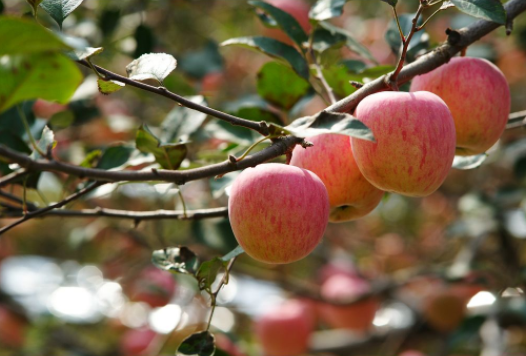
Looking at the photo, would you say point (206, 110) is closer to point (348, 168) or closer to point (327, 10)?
point (348, 168)

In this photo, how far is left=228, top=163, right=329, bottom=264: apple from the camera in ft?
2.46

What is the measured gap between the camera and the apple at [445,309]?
2.02 meters

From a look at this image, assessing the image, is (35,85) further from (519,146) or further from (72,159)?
(519,146)

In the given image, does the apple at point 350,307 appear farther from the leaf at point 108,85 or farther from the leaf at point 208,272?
the leaf at point 108,85

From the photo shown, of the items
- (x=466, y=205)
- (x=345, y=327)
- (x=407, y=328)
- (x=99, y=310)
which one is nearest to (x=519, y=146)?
(x=466, y=205)

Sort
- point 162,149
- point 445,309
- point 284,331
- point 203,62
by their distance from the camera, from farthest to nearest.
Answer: point 284,331 < point 445,309 < point 203,62 < point 162,149

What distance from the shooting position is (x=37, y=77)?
0.56 metres

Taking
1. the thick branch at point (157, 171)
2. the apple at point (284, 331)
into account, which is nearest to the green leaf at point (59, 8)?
the thick branch at point (157, 171)

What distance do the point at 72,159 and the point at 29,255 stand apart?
1577 millimetres

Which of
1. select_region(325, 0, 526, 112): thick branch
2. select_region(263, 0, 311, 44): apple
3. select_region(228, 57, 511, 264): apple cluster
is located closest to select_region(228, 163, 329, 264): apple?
select_region(228, 57, 511, 264): apple cluster

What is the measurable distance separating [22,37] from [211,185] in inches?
24.8

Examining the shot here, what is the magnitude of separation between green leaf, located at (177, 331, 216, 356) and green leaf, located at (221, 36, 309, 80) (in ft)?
1.65

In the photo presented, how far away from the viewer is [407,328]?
7.25 feet

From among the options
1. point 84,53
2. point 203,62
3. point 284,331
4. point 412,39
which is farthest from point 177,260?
point 284,331
